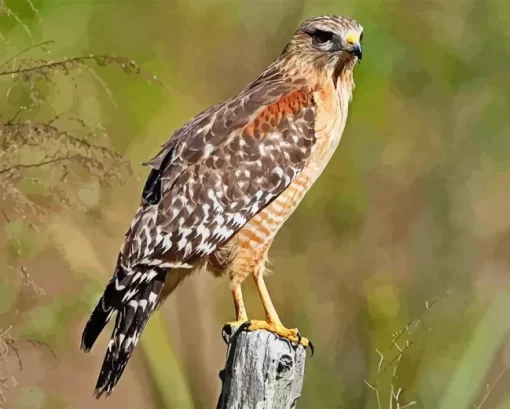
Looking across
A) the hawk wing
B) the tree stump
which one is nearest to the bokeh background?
the hawk wing

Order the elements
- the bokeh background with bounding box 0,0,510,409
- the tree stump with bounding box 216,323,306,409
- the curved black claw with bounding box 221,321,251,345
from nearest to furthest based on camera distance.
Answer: the tree stump with bounding box 216,323,306,409 < the curved black claw with bounding box 221,321,251,345 < the bokeh background with bounding box 0,0,510,409

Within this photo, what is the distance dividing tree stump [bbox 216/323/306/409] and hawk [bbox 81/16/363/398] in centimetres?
26

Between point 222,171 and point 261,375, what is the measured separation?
70 centimetres

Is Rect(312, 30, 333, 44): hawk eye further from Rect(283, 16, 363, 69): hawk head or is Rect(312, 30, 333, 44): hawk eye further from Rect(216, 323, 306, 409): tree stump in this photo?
Rect(216, 323, 306, 409): tree stump

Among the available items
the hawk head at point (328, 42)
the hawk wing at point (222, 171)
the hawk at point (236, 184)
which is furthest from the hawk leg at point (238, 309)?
the hawk head at point (328, 42)

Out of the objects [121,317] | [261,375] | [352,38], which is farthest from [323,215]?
[261,375]

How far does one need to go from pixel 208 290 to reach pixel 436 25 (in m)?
1.59

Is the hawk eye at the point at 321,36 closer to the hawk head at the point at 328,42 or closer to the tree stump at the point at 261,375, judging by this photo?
the hawk head at the point at 328,42

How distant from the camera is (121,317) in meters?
2.16

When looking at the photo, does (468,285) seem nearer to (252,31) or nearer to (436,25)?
(436,25)

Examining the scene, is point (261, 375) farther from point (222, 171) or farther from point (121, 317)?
point (222, 171)

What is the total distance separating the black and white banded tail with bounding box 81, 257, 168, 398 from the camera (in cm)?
211

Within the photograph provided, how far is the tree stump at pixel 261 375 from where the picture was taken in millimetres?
1888

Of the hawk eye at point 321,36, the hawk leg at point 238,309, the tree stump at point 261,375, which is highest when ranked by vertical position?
the hawk eye at point 321,36
